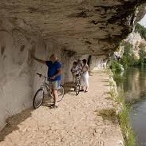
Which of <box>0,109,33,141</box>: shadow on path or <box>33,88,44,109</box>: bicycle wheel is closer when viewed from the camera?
<box>0,109,33,141</box>: shadow on path

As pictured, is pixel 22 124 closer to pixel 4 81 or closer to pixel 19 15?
pixel 4 81

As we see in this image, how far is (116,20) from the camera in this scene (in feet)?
27.0

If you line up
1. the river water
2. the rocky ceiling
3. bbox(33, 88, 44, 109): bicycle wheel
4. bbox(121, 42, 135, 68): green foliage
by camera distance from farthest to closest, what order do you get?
1. bbox(121, 42, 135, 68): green foliage
2. the river water
3. bbox(33, 88, 44, 109): bicycle wheel
4. the rocky ceiling

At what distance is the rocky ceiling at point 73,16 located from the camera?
21.8 feet

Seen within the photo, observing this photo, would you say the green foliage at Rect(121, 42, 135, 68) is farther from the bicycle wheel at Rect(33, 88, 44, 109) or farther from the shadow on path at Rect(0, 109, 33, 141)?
the shadow on path at Rect(0, 109, 33, 141)

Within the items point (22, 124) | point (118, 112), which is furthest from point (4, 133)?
point (118, 112)

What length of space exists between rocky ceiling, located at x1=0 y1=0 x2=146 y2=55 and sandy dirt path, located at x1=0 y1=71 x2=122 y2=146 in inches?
98.0

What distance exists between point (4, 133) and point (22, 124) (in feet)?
3.11

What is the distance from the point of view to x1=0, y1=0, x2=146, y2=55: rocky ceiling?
6.64 m

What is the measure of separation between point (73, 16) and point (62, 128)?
3.37 m

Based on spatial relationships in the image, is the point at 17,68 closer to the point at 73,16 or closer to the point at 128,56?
the point at 73,16

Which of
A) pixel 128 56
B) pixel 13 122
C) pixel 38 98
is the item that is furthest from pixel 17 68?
pixel 128 56

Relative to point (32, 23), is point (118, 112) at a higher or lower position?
lower

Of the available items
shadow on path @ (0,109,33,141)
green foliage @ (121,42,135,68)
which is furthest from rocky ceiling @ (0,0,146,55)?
green foliage @ (121,42,135,68)
